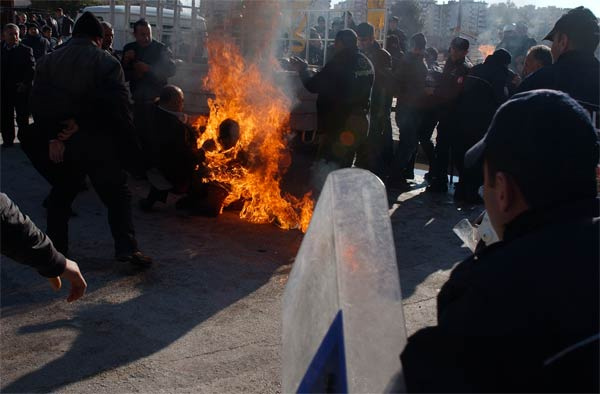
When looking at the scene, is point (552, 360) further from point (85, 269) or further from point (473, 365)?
point (85, 269)

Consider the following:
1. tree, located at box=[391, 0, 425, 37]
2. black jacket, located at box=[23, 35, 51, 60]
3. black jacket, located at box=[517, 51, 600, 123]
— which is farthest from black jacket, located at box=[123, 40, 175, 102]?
tree, located at box=[391, 0, 425, 37]

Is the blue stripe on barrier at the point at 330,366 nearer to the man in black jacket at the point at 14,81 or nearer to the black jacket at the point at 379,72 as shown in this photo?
the black jacket at the point at 379,72

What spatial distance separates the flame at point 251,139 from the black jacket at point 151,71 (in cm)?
53

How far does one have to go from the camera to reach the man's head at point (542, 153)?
51.7 inches

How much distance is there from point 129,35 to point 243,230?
681cm

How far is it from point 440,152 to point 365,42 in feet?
5.63

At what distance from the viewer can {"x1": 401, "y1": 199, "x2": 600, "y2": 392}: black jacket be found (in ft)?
3.83

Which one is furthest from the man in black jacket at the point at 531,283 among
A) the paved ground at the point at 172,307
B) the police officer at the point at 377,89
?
the police officer at the point at 377,89

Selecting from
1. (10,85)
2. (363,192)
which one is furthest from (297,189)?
(363,192)

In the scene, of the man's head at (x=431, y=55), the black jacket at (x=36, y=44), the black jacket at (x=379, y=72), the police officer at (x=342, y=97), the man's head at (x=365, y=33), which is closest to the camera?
the police officer at (x=342, y=97)

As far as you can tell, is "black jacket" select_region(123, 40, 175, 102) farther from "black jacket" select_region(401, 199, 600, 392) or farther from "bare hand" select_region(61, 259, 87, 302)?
"black jacket" select_region(401, 199, 600, 392)

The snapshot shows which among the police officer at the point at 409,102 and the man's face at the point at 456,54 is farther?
the police officer at the point at 409,102

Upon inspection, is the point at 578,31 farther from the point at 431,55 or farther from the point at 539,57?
the point at 431,55

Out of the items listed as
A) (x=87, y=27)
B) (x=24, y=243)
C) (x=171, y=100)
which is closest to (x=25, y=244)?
(x=24, y=243)
